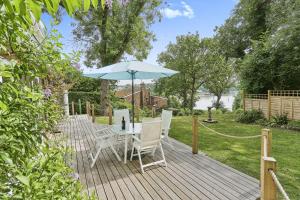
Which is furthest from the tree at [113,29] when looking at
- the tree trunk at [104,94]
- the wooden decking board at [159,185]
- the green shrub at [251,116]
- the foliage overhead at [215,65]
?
the wooden decking board at [159,185]

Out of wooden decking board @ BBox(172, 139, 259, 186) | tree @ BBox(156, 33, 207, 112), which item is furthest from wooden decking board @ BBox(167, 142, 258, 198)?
tree @ BBox(156, 33, 207, 112)

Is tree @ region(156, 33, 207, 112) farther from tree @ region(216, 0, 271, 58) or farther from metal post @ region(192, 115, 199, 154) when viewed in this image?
metal post @ region(192, 115, 199, 154)

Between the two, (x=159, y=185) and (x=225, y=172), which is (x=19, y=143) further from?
(x=225, y=172)

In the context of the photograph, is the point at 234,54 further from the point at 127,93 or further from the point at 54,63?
the point at 54,63

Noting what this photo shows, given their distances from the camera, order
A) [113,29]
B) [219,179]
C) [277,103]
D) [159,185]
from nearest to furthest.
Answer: [159,185] < [219,179] < [277,103] < [113,29]

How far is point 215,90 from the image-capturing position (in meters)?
23.4

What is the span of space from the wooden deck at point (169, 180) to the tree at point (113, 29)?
30.2 feet

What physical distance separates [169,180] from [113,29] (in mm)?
11116

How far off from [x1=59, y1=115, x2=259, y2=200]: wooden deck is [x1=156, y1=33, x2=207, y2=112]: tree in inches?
555

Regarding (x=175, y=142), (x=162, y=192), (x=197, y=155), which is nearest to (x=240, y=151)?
(x=197, y=155)

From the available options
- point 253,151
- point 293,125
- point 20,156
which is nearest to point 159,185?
point 20,156

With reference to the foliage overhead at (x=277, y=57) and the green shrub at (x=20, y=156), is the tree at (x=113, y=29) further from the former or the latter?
the green shrub at (x=20, y=156)

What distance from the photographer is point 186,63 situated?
1911 cm

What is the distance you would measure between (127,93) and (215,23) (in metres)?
13.7
